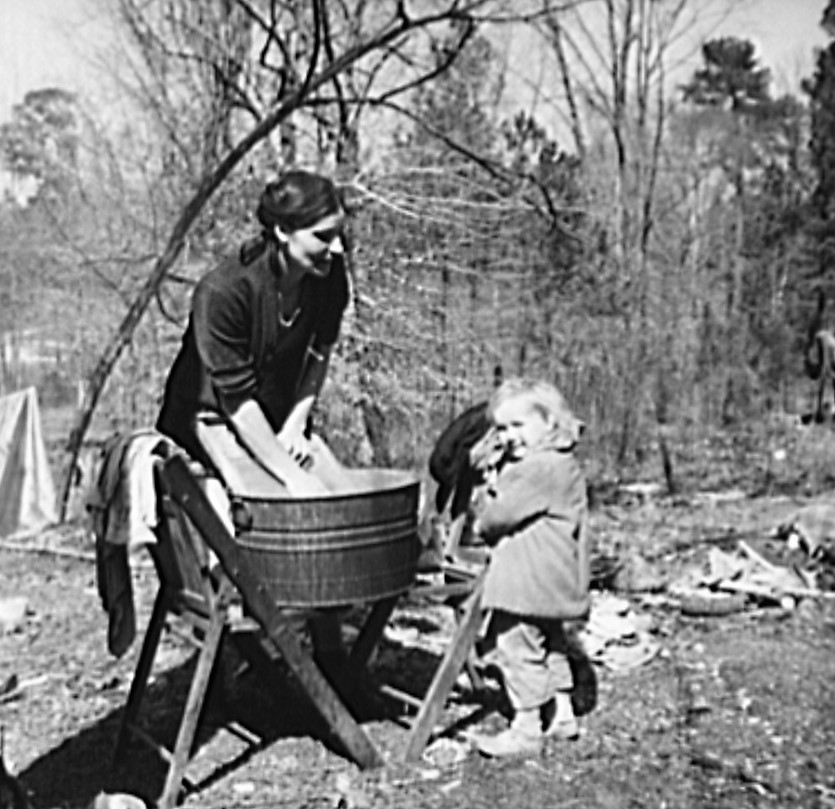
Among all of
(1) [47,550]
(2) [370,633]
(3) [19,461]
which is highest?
(3) [19,461]

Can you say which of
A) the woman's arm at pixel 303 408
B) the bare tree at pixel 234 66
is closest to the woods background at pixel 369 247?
the bare tree at pixel 234 66

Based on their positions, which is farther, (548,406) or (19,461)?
(19,461)

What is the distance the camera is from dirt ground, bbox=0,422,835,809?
11.3 ft

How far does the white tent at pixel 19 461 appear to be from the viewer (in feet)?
14.6

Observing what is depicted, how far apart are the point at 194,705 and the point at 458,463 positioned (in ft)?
4.42

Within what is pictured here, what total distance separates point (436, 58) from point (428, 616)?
16.0 ft

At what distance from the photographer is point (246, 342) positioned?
353cm

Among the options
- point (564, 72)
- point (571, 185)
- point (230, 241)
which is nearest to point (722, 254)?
point (564, 72)

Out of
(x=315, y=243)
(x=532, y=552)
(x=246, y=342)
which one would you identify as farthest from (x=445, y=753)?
(x=315, y=243)

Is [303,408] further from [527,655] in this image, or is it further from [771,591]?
[771,591]

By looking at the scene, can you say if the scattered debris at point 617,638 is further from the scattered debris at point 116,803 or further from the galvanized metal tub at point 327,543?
the scattered debris at point 116,803

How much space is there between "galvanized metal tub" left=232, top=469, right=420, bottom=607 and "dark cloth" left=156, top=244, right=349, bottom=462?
0.47 m

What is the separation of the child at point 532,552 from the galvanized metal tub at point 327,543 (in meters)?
0.52

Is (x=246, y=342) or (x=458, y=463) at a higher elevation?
(x=246, y=342)
